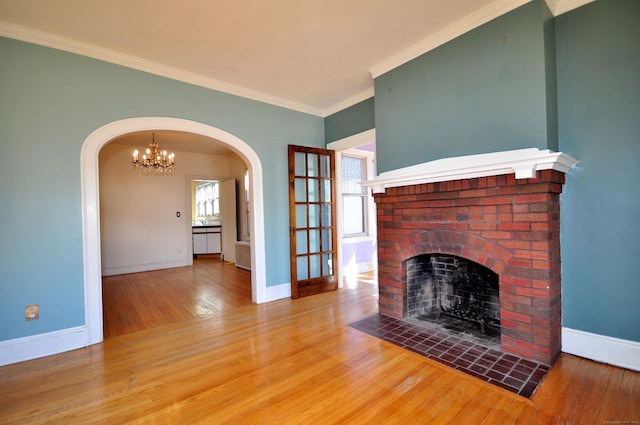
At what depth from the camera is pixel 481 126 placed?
8.08ft

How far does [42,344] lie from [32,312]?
300 millimetres

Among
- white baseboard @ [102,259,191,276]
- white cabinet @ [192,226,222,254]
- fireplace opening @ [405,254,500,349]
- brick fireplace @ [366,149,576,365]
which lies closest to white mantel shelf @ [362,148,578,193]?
brick fireplace @ [366,149,576,365]

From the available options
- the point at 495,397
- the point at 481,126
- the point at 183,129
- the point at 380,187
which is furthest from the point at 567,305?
the point at 183,129

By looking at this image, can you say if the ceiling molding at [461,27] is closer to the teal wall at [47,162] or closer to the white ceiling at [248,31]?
the white ceiling at [248,31]

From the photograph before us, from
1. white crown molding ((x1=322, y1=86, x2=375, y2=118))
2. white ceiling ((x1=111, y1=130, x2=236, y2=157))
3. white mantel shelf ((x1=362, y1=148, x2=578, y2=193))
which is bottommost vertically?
white mantel shelf ((x1=362, y1=148, x2=578, y2=193))

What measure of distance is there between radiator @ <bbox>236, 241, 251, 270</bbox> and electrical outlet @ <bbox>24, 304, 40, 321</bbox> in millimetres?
3701

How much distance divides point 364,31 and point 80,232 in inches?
130

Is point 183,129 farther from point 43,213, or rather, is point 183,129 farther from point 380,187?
point 380,187

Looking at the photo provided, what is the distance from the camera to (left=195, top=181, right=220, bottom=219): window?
917 centimetres

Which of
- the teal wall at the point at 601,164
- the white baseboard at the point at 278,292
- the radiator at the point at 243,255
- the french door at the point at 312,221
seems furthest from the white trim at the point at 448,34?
the radiator at the point at 243,255

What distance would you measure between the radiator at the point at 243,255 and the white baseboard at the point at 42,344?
351 centimetres

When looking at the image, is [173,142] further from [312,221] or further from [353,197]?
[353,197]

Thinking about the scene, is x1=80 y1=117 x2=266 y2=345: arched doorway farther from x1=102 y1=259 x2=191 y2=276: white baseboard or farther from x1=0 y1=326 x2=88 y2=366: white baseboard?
x1=102 y1=259 x2=191 y2=276: white baseboard

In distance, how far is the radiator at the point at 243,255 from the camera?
20.1ft
